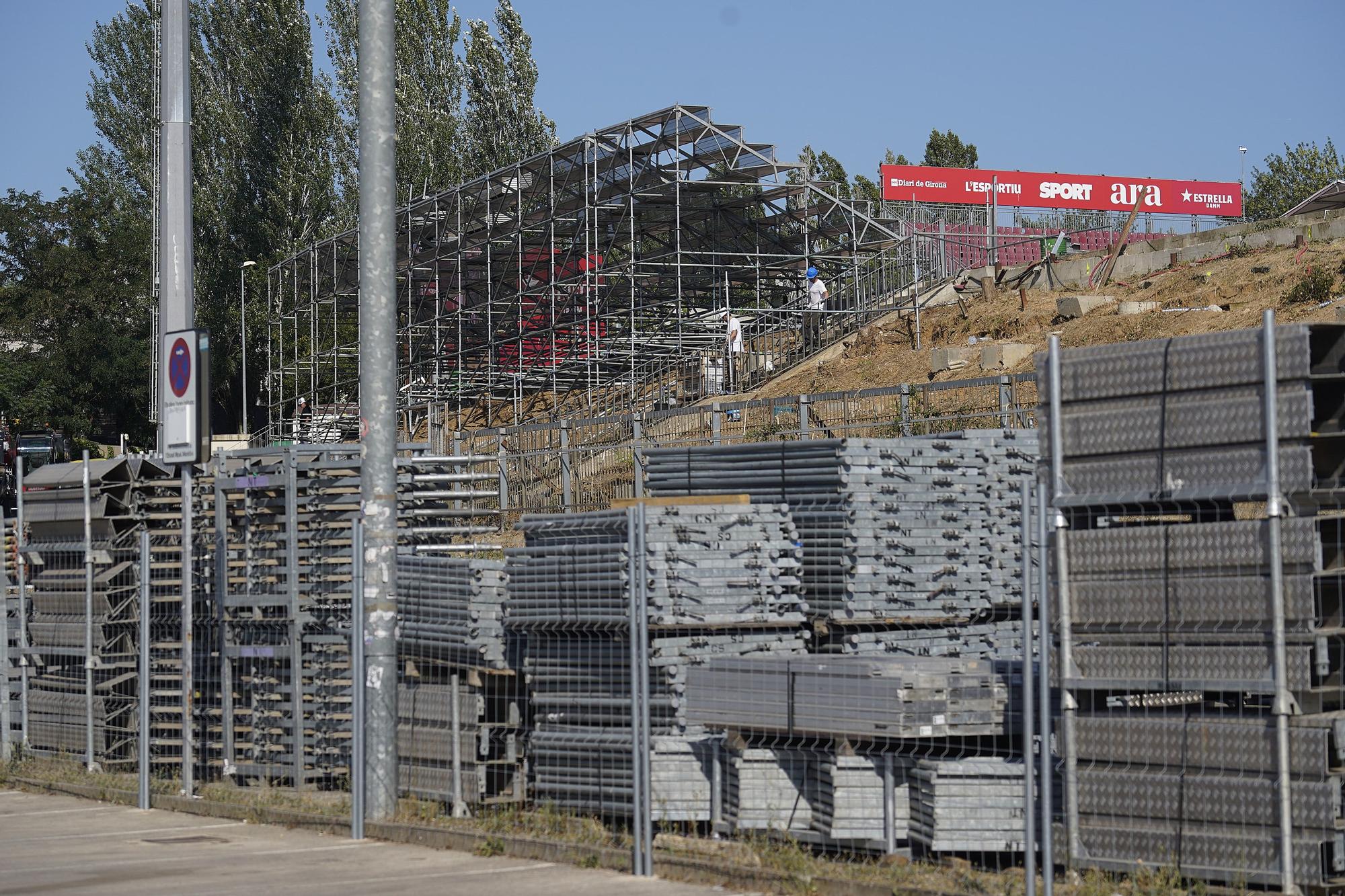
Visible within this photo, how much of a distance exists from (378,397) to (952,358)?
20.6 metres

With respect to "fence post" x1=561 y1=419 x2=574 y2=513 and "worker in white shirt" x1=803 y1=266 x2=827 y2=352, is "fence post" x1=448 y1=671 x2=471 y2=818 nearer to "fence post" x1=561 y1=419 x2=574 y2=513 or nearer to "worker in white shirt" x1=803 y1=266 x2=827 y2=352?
"fence post" x1=561 y1=419 x2=574 y2=513

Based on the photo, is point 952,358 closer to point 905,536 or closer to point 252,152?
point 905,536

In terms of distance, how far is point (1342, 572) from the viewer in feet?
25.2

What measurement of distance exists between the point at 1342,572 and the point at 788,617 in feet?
13.1

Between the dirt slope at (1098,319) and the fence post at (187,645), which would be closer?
the fence post at (187,645)

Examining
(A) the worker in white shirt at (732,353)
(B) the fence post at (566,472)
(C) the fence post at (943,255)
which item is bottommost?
Answer: (B) the fence post at (566,472)

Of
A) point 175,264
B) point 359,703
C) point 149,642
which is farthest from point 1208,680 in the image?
point 175,264

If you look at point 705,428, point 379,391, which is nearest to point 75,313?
point 705,428

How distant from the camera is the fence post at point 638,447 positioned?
68.3 ft

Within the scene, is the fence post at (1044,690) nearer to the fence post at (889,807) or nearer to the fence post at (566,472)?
the fence post at (889,807)

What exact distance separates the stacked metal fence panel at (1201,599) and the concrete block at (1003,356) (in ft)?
66.9

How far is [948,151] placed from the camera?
99375 millimetres

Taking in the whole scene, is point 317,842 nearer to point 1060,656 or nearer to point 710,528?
point 710,528

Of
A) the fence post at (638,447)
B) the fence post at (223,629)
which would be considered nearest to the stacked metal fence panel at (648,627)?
the fence post at (223,629)
